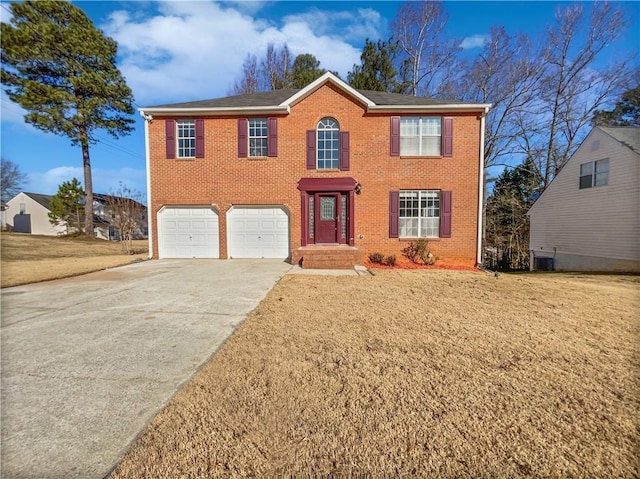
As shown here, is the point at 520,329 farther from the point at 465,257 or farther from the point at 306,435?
the point at 465,257

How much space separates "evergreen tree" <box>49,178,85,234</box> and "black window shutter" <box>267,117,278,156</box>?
24.3 metres

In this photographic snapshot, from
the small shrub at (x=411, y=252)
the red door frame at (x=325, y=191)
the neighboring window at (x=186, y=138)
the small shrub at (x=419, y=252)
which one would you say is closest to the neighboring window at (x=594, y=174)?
→ the small shrub at (x=419, y=252)

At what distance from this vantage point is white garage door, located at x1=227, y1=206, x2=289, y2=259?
35.4 ft

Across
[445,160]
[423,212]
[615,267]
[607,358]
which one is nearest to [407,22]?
[445,160]

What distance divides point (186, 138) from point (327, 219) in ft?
20.5

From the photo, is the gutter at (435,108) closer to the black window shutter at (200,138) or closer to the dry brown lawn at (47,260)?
the black window shutter at (200,138)

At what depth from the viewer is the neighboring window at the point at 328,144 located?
34.8ft

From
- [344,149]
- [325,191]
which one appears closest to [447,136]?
[344,149]

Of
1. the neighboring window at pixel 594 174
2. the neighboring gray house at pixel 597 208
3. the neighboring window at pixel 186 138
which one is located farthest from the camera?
the neighboring window at pixel 594 174

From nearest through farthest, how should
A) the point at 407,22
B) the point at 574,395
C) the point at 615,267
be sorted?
the point at 574,395
the point at 615,267
the point at 407,22

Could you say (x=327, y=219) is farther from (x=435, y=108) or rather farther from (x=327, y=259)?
(x=435, y=108)

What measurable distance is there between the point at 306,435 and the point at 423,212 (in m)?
9.84

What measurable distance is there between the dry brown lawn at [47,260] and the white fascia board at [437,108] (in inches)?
436

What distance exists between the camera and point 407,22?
731 inches
